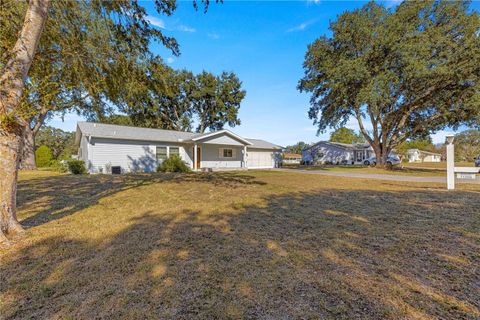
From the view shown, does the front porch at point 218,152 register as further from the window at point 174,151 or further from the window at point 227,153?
the window at point 174,151

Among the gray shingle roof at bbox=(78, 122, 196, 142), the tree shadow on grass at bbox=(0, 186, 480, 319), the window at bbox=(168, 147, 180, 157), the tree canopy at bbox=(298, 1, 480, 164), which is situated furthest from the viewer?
the window at bbox=(168, 147, 180, 157)

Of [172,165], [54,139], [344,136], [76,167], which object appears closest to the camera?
[76,167]

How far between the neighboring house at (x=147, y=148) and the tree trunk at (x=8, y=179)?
1169 cm

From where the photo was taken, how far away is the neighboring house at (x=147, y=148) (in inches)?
551

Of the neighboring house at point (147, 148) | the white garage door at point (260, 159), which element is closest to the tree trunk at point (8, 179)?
the neighboring house at point (147, 148)

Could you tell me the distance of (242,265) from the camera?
101 inches

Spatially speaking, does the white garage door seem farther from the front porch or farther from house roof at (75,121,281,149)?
house roof at (75,121,281,149)

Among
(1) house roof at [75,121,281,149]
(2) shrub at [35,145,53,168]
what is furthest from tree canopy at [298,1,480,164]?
(2) shrub at [35,145,53,168]

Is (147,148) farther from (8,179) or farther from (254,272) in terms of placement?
(254,272)

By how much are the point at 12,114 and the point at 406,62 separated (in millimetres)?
20863

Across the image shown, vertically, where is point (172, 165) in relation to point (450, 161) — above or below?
below

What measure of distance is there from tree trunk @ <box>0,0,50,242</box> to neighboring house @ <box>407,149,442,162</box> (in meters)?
63.4

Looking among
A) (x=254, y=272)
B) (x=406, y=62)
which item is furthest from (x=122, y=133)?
(x=406, y=62)

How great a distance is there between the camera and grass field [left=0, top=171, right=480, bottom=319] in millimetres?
1841
